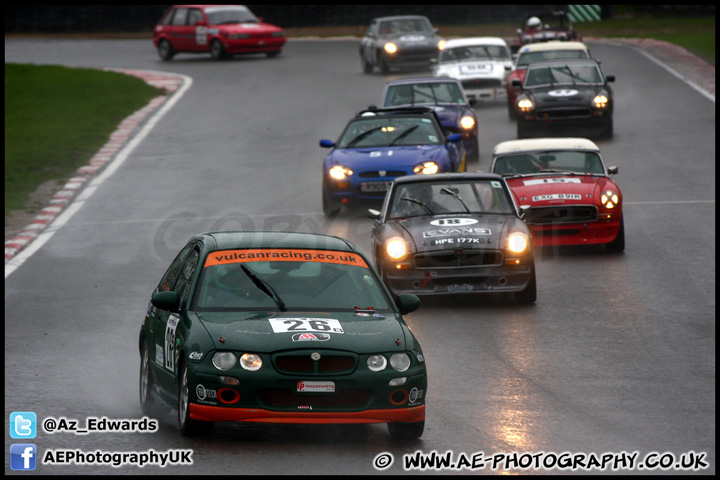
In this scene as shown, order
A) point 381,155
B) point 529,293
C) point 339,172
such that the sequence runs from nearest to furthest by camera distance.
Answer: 1. point 529,293
2. point 339,172
3. point 381,155

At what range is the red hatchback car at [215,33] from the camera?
41688 mm

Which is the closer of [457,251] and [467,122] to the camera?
[457,251]

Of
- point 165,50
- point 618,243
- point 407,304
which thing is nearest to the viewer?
point 407,304

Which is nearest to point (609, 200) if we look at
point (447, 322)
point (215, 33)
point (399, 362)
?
point (447, 322)

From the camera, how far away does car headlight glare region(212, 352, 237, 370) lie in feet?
27.0

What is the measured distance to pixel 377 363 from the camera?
8.38 m

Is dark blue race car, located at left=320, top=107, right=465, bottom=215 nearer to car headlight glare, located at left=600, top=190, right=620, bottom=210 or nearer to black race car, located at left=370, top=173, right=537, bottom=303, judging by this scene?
car headlight glare, located at left=600, top=190, right=620, bottom=210

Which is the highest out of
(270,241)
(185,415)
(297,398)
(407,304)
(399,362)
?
(270,241)

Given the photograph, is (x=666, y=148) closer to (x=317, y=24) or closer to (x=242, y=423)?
(x=242, y=423)

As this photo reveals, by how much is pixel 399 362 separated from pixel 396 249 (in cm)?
538

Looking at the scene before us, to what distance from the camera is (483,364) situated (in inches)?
427

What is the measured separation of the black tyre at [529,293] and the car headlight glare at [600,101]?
12171 millimetres

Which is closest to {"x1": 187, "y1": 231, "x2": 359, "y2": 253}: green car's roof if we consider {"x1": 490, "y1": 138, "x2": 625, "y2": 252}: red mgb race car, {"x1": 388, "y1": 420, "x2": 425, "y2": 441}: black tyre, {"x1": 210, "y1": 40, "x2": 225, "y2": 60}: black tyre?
{"x1": 388, "y1": 420, "x2": 425, "y2": 441}: black tyre

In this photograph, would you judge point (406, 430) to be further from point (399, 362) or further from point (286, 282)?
point (286, 282)
